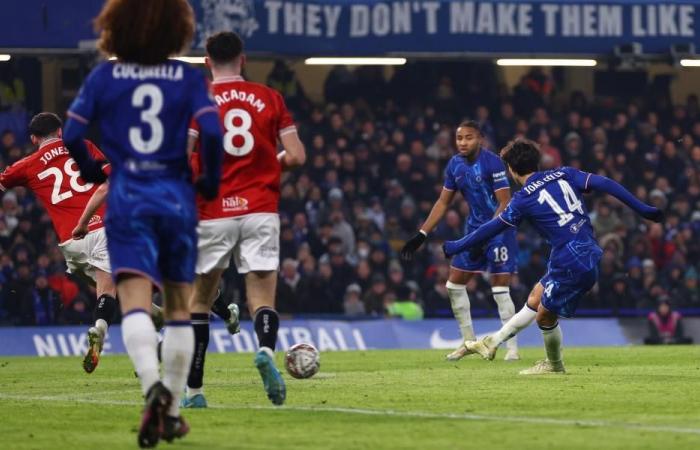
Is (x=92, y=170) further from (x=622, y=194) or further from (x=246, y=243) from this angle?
(x=622, y=194)

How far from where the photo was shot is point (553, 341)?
521 inches

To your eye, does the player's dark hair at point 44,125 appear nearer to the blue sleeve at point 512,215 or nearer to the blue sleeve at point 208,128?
the blue sleeve at point 512,215

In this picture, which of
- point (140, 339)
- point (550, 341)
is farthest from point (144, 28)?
point (550, 341)

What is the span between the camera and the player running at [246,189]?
977 centimetres

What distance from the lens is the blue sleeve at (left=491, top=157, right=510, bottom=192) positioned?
1612 cm

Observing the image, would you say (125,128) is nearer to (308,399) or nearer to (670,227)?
(308,399)

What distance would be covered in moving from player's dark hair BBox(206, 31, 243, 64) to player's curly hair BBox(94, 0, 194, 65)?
70.3 inches

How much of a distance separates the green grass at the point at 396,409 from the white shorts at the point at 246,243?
895 mm

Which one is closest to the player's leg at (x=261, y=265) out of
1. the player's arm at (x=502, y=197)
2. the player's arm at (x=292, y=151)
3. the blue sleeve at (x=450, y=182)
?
the player's arm at (x=292, y=151)

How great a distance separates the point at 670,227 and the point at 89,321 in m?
10.5

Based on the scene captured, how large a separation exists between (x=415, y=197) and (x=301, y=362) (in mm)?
15408

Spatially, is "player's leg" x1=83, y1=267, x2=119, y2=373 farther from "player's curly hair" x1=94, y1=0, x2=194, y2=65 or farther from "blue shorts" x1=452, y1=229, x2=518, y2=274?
"player's curly hair" x1=94, y1=0, x2=194, y2=65

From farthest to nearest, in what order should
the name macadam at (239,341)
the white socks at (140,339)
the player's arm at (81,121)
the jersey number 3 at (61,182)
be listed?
the name macadam at (239,341), the jersey number 3 at (61,182), the player's arm at (81,121), the white socks at (140,339)

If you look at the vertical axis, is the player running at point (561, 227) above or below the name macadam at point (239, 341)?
above
